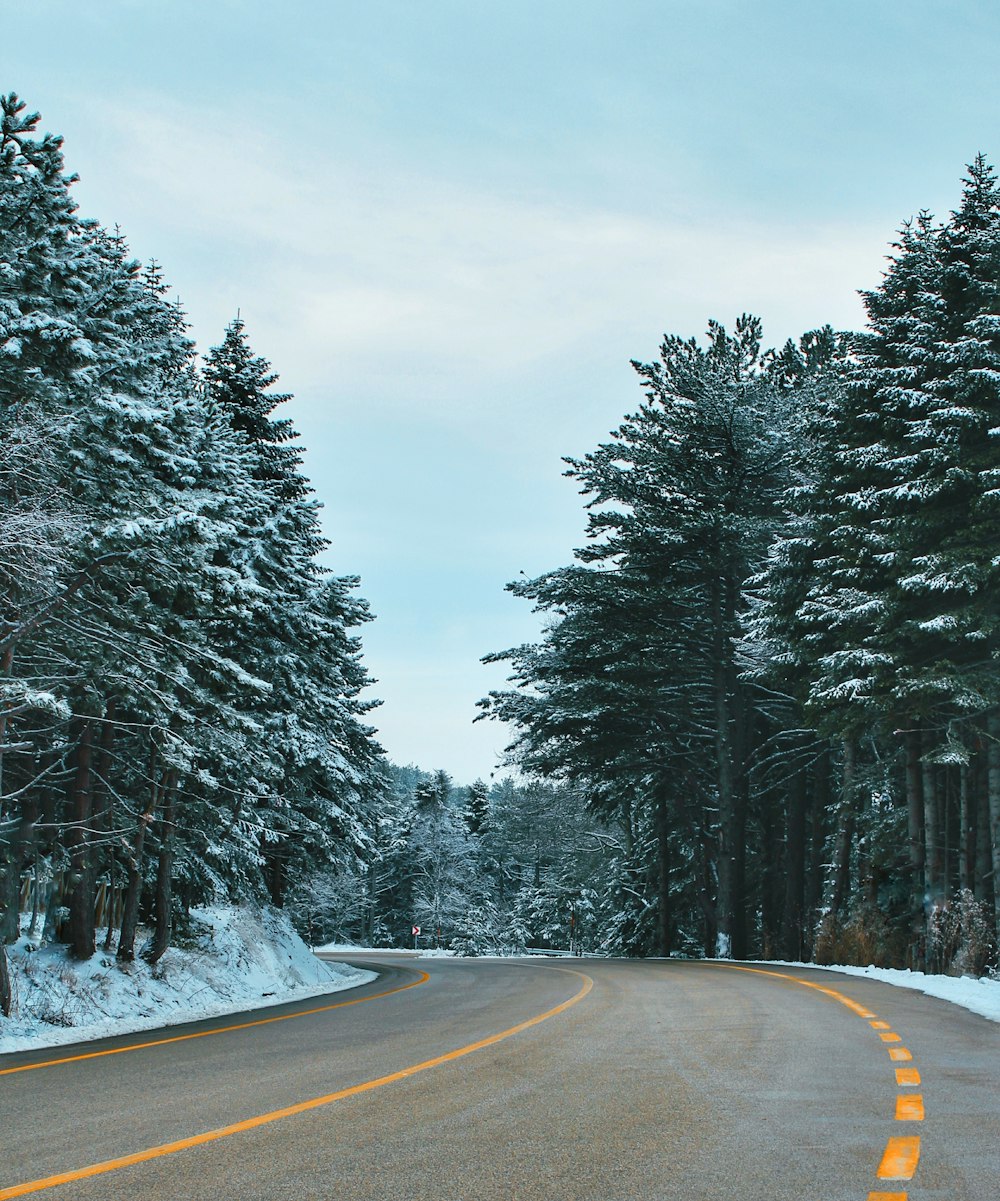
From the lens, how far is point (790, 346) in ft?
133

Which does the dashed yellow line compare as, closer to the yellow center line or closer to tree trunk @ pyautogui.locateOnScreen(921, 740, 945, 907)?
the yellow center line

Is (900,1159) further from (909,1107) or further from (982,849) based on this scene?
(982,849)

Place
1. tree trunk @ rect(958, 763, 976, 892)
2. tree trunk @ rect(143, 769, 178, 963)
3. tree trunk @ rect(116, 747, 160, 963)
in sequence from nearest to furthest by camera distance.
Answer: tree trunk @ rect(116, 747, 160, 963) → tree trunk @ rect(143, 769, 178, 963) → tree trunk @ rect(958, 763, 976, 892)

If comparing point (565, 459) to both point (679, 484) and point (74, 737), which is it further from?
point (74, 737)

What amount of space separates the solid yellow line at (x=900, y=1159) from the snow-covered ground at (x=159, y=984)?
10191 mm

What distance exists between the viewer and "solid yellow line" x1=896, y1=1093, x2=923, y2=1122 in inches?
251

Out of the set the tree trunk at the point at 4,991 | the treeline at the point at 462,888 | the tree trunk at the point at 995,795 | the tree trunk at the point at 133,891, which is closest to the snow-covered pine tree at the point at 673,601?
the tree trunk at the point at 995,795

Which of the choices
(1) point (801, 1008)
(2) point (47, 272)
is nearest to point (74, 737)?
(2) point (47, 272)

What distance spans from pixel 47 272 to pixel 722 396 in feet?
71.4

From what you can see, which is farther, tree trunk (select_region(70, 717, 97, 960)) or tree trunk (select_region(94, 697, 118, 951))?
tree trunk (select_region(94, 697, 118, 951))

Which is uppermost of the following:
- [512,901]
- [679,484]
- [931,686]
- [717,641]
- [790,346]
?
[790,346]

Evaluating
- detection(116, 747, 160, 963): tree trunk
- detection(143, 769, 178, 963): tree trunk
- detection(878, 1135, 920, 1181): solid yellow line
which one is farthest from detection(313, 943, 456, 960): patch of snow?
detection(878, 1135, 920, 1181): solid yellow line

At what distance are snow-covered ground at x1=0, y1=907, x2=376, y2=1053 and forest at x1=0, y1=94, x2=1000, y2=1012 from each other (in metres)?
0.64

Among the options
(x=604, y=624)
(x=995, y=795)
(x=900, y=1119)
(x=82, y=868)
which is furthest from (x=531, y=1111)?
(x=604, y=624)
